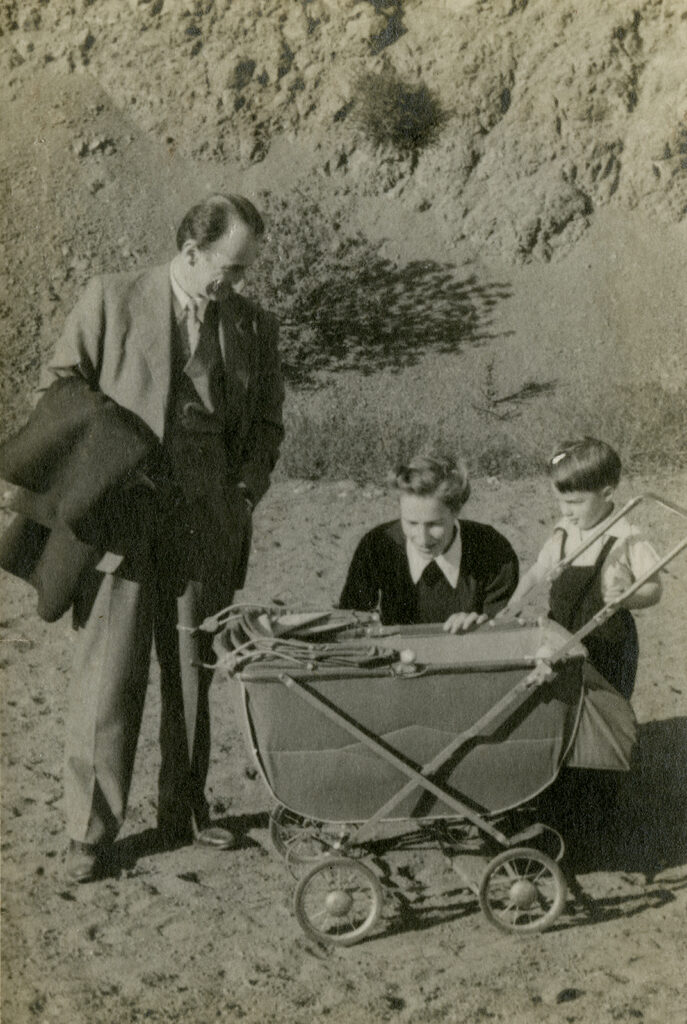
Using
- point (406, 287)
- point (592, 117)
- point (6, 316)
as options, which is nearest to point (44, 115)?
point (6, 316)

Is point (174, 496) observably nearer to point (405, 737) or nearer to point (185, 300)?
point (185, 300)

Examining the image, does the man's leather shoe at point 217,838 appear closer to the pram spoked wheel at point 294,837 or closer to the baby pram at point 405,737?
the pram spoked wheel at point 294,837

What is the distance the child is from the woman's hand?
0.60 ft

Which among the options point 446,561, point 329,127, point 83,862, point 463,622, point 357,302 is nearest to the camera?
point 463,622

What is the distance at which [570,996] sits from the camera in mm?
2857

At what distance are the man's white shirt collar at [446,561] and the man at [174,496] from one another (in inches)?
20.3

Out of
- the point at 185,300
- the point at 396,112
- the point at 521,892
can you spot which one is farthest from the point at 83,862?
the point at 396,112

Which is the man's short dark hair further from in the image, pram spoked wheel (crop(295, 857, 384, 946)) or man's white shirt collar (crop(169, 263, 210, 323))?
pram spoked wheel (crop(295, 857, 384, 946))

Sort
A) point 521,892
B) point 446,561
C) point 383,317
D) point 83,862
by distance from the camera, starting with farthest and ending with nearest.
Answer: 1. point 383,317
2. point 446,561
3. point 83,862
4. point 521,892

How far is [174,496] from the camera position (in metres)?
3.17

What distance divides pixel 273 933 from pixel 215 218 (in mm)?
2005

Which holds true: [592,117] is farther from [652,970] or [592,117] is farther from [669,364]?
[652,970]

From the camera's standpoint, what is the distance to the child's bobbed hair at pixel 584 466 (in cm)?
333

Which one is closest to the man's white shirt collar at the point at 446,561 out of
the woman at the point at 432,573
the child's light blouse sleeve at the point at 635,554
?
the woman at the point at 432,573
